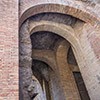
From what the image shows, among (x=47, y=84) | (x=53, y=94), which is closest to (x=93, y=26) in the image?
(x=53, y=94)

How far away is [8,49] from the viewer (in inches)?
139

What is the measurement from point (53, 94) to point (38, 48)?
2.54 m

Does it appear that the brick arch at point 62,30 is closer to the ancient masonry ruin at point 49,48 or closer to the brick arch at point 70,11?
the ancient masonry ruin at point 49,48

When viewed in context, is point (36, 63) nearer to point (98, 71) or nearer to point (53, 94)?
point (53, 94)

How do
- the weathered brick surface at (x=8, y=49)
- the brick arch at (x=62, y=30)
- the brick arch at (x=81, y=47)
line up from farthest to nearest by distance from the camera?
the brick arch at (x=62, y=30)
the brick arch at (x=81, y=47)
the weathered brick surface at (x=8, y=49)

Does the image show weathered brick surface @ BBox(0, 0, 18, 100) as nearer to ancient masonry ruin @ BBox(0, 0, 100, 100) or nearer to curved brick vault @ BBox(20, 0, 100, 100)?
ancient masonry ruin @ BBox(0, 0, 100, 100)

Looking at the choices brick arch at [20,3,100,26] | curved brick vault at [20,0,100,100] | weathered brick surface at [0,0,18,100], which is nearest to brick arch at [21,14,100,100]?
curved brick vault at [20,0,100,100]

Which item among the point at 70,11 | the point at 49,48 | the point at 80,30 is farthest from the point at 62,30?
the point at 49,48

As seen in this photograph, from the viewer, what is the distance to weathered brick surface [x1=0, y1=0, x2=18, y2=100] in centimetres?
307

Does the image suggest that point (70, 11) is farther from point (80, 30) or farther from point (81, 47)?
point (81, 47)

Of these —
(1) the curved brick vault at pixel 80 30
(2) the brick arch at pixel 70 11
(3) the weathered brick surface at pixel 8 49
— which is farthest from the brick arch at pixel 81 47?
(3) the weathered brick surface at pixel 8 49

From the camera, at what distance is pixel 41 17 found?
6004 mm

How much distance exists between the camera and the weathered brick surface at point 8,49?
121 inches

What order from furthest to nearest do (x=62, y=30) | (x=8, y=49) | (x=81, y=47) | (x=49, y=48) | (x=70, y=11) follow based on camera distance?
(x=49, y=48), (x=62, y=30), (x=81, y=47), (x=70, y=11), (x=8, y=49)
